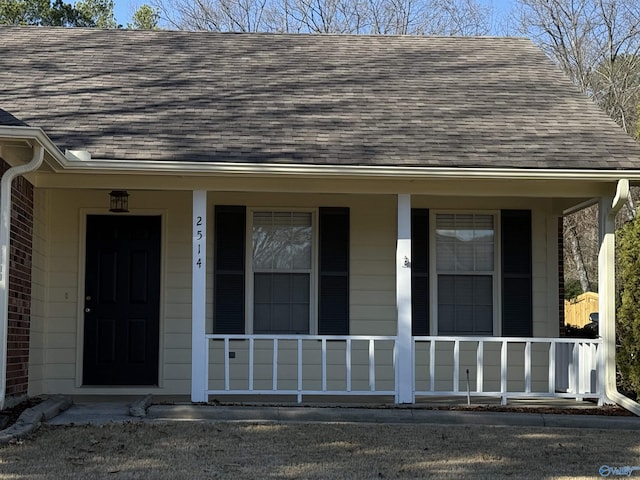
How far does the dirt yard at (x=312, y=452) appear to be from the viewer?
6625 mm

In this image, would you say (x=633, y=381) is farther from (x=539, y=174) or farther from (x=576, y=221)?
(x=576, y=221)

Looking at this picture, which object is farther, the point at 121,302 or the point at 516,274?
the point at 516,274

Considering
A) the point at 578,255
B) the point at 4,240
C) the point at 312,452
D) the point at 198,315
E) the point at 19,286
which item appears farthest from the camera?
the point at 578,255

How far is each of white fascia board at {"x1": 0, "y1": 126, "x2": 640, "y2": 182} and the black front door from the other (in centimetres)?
177

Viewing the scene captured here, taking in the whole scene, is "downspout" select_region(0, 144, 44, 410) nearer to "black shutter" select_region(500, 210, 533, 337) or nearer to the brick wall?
the brick wall

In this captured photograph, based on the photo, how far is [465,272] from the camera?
1140 cm

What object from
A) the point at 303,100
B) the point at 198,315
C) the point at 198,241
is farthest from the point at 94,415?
the point at 303,100

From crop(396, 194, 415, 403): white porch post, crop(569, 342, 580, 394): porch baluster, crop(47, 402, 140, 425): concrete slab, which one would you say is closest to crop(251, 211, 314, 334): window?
crop(396, 194, 415, 403): white porch post

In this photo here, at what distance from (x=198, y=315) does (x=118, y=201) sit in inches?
85.3

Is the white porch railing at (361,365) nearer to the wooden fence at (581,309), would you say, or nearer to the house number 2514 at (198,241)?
the house number 2514 at (198,241)

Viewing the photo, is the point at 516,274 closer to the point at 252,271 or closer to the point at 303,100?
the point at 252,271

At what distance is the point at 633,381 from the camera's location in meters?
9.98

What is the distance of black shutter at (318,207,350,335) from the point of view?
11.1m

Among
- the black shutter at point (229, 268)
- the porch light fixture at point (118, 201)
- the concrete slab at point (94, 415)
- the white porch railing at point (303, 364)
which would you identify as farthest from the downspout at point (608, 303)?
the porch light fixture at point (118, 201)
